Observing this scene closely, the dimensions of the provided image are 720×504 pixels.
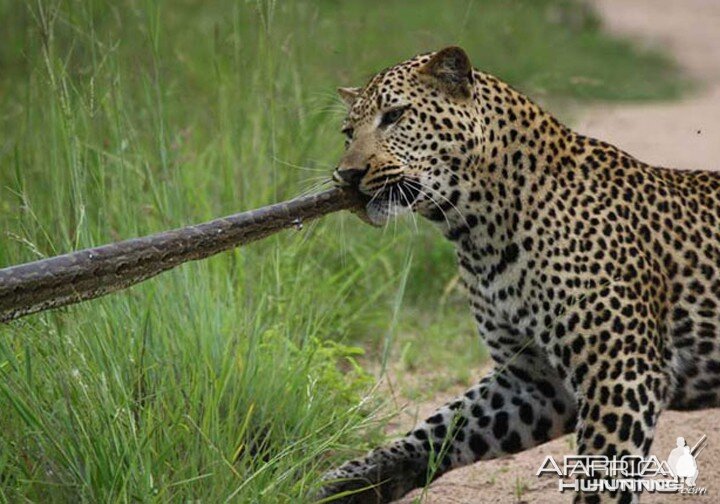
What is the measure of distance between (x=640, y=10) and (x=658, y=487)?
47.0ft

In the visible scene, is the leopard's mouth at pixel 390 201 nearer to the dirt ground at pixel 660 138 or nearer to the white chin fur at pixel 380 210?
the white chin fur at pixel 380 210

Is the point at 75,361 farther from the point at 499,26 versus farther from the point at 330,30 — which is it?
the point at 499,26

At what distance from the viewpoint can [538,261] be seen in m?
5.26

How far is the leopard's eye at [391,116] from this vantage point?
5.29 meters

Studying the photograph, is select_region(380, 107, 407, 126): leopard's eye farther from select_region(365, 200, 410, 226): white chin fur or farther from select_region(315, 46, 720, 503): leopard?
select_region(365, 200, 410, 226): white chin fur

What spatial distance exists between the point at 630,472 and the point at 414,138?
4.06 ft

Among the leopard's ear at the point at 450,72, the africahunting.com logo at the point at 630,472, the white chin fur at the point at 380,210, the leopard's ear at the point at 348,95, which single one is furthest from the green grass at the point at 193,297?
the africahunting.com logo at the point at 630,472

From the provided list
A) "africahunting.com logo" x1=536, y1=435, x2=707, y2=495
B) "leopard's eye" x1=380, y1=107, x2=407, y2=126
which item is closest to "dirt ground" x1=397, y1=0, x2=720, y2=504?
"africahunting.com logo" x1=536, y1=435, x2=707, y2=495

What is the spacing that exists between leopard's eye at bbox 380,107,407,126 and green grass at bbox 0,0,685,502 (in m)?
0.33

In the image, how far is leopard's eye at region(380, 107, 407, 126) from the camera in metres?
5.29

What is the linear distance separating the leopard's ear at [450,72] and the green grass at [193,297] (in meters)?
0.53

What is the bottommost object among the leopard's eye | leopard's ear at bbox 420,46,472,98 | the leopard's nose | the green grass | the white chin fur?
the green grass

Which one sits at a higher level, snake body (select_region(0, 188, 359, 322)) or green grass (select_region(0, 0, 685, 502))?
snake body (select_region(0, 188, 359, 322))

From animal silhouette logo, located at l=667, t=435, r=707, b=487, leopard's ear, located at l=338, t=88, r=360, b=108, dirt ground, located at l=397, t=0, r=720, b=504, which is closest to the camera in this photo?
leopard's ear, located at l=338, t=88, r=360, b=108
